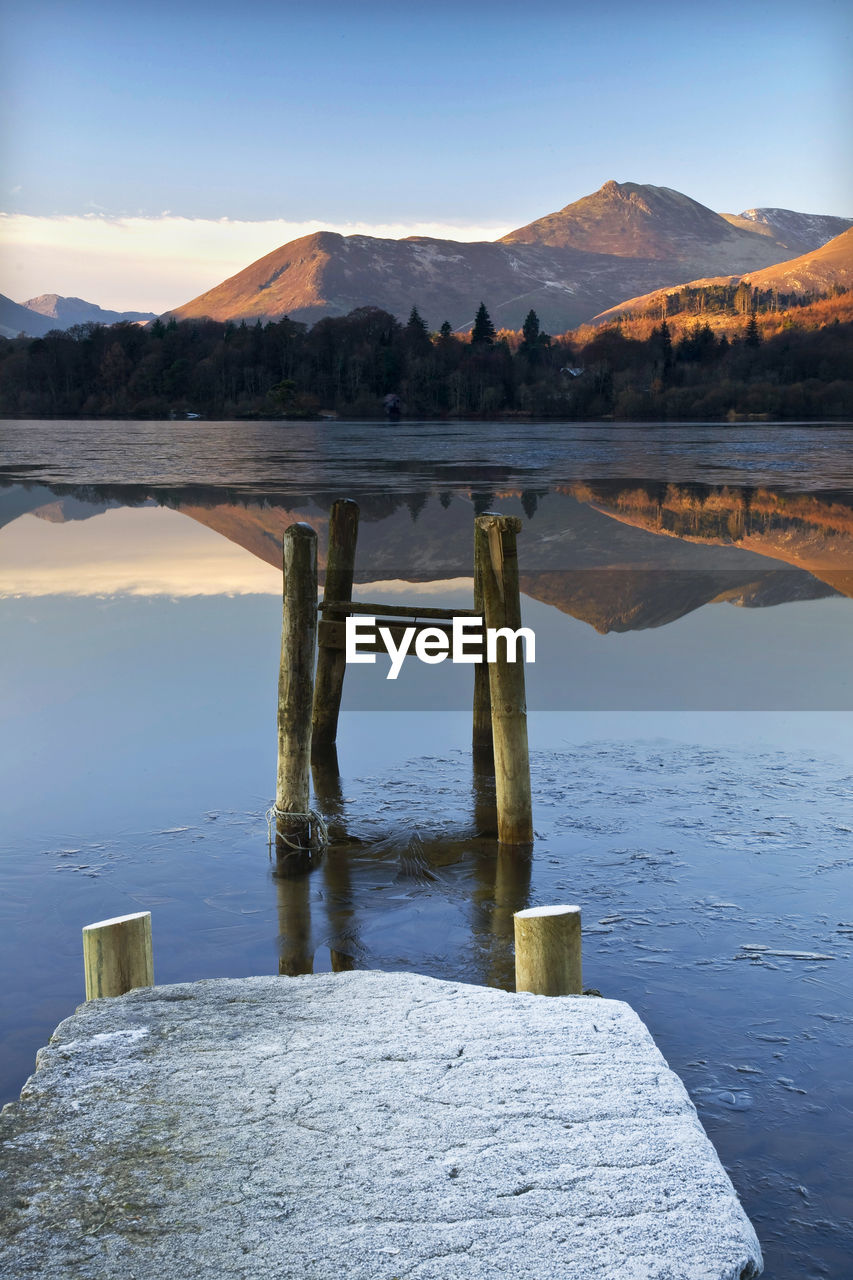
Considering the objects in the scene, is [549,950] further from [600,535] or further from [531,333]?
[531,333]

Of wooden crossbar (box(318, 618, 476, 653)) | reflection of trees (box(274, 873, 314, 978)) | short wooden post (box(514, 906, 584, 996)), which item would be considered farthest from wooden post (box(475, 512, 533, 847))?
short wooden post (box(514, 906, 584, 996))

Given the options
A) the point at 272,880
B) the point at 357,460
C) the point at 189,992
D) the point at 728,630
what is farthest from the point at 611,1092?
the point at 357,460

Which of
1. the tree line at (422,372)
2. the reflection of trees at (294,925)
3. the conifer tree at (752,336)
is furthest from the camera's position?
the conifer tree at (752,336)

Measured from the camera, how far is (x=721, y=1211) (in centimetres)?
362

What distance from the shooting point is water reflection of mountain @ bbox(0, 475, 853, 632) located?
20.6 m

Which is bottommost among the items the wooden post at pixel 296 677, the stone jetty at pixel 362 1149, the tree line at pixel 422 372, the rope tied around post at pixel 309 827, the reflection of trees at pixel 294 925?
the reflection of trees at pixel 294 925

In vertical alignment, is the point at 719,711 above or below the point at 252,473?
below

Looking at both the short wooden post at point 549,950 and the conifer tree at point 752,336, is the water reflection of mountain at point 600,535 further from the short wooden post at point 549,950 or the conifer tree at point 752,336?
the conifer tree at point 752,336

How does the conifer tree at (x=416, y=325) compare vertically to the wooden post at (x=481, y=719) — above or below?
above

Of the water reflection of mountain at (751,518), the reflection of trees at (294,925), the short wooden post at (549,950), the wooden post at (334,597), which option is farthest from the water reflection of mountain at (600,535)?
the short wooden post at (549,950)

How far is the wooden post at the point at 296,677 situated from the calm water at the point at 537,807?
46cm

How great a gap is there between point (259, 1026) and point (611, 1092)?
1582mm

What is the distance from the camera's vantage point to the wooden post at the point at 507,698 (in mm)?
8102

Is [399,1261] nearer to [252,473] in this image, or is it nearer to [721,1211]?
[721,1211]
